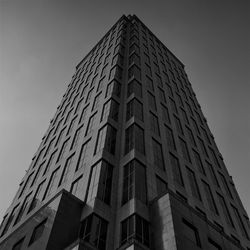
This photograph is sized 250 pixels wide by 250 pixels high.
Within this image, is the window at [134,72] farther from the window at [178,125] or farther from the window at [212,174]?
the window at [212,174]

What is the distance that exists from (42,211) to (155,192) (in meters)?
11.6

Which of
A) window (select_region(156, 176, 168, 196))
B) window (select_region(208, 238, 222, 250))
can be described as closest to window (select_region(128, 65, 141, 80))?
window (select_region(156, 176, 168, 196))

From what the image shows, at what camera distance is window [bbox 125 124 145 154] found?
38062mm

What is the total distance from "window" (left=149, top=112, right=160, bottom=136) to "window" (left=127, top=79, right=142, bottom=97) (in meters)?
4.39

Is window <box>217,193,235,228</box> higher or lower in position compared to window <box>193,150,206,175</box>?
lower

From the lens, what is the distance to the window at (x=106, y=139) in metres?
37.9

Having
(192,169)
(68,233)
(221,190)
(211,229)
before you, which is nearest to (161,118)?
(192,169)

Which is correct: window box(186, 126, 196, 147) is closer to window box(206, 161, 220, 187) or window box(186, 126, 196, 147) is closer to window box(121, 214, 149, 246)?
window box(206, 161, 220, 187)

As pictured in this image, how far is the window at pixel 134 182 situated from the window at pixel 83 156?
614cm

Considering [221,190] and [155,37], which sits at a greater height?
[155,37]

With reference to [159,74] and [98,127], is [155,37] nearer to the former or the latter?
[159,74]

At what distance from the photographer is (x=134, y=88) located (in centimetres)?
5231

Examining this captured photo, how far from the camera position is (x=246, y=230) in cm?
4319

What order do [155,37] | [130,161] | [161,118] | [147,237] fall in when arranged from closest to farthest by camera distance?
[147,237]
[130,161]
[161,118]
[155,37]
